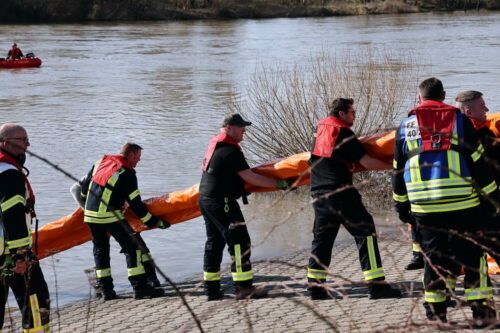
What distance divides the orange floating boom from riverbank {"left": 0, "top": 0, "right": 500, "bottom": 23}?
52005 millimetres

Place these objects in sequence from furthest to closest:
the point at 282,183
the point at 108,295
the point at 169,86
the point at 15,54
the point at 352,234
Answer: the point at 15,54, the point at 169,86, the point at 108,295, the point at 282,183, the point at 352,234

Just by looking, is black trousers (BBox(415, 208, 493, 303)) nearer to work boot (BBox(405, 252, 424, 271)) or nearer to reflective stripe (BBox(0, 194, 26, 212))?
work boot (BBox(405, 252, 424, 271))

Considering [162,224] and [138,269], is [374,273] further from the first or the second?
[138,269]

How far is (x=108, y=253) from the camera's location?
28.6ft

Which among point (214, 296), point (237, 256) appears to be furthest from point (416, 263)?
point (214, 296)

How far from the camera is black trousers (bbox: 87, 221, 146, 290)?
8461 millimetres

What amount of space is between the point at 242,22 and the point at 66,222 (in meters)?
50.2

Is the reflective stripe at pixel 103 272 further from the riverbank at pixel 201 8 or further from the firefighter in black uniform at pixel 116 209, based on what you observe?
the riverbank at pixel 201 8

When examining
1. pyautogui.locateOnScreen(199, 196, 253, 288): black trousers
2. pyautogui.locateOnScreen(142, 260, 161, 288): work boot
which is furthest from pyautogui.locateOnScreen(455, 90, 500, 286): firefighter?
pyautogui.locateOnScreen(142, 260, 161, 288): work boot

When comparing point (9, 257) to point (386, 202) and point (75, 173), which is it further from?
point (75, 173)

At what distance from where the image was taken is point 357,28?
4747 centimetres

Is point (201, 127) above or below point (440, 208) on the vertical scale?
below

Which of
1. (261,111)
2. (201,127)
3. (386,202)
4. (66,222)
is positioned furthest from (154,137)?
(66,222)

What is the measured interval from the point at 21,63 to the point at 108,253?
1082 inches
